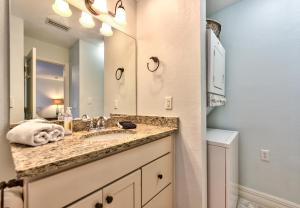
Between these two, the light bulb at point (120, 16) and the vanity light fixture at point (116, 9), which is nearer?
the vanity light fixture at point (116, 9)

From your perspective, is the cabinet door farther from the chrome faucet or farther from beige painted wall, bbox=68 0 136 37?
beige painted wall, bbox=68 0 136 37

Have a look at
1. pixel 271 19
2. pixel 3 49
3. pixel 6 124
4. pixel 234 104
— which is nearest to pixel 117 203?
pixel 6 124

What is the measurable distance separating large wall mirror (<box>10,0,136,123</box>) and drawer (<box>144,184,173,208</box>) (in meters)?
0.78

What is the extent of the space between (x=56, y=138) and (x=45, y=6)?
0.90 meters

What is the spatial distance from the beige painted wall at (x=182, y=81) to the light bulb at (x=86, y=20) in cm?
54

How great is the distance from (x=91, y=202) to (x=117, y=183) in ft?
0.52

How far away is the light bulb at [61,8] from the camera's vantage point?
112 cm

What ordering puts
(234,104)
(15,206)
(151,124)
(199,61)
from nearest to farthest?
(15,206) → (199,61) → (151,124) → (234,104)

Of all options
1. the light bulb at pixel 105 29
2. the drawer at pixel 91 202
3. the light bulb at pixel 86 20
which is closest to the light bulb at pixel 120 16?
the light bulb at pixel 105 29

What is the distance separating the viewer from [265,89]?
1.78m

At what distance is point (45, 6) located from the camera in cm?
109

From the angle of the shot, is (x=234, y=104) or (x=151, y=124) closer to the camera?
(x=151, y=124)

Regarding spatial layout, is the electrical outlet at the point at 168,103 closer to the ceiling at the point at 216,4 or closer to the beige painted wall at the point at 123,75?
the beige painted wall at the point at 123,75

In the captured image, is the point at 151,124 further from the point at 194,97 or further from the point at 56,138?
the point at 56,138
